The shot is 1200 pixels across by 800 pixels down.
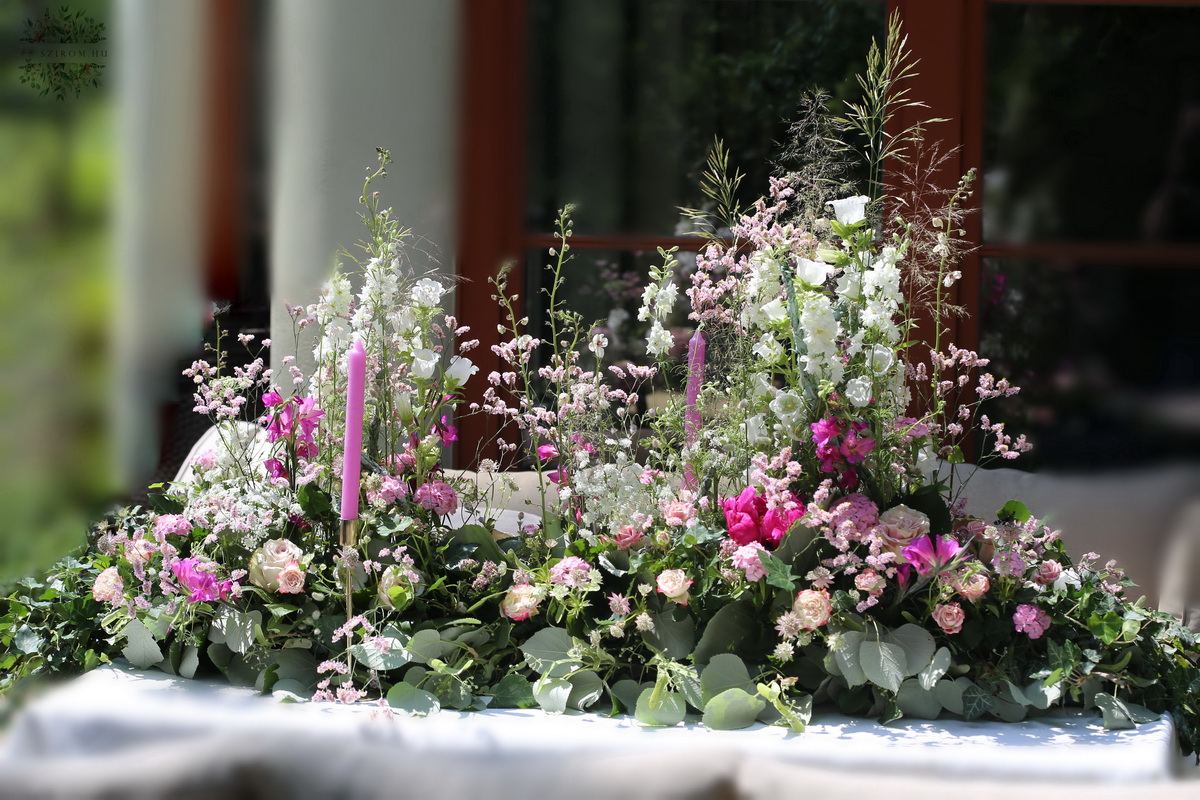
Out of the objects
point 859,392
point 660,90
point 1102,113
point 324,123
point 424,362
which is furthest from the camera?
point 660,90

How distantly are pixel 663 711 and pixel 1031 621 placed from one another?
40 cm

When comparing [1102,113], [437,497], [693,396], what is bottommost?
[437,497]

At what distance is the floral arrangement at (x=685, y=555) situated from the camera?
3.75ft

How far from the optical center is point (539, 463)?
1.37 meters

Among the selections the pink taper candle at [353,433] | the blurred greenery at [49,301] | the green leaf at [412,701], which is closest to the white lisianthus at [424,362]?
the pink taper candle at [353,433]

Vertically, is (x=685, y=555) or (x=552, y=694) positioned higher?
(x=685, y=555)

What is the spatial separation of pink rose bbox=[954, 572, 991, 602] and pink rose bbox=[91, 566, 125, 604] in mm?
960

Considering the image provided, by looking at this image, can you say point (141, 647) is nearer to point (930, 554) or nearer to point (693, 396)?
point (693, 396)

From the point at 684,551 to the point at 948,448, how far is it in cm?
35

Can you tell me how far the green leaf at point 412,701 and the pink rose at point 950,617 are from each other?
21.1 inches

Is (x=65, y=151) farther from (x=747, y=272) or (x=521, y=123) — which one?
(x=747, y=272)

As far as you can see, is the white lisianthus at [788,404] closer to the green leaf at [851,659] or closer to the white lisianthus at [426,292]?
the green leaf at [851,659]

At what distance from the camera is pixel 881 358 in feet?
3.84

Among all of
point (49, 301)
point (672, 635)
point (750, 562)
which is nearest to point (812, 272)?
point (750, 562)
